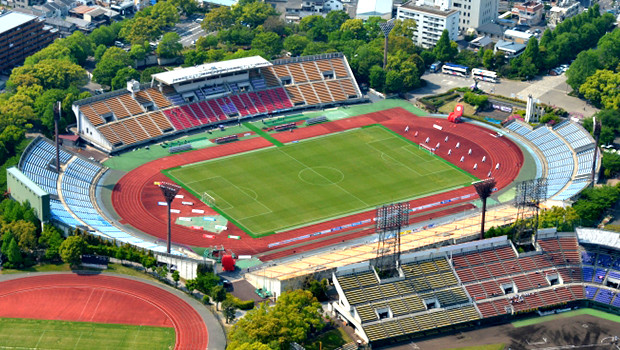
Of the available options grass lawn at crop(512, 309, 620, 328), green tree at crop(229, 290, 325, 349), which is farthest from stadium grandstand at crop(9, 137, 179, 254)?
grass lawn at crop(512, 309, 620, 328)

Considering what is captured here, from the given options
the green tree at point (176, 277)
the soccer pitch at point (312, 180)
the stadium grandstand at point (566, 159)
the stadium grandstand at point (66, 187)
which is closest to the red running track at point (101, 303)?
the green tree at point (176, 277)

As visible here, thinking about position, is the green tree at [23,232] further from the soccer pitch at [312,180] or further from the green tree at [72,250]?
the soccer pitch at [312,180]

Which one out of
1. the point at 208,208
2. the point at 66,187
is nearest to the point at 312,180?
the point at 208,208

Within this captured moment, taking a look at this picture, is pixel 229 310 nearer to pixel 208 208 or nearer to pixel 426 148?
pixel 208 208

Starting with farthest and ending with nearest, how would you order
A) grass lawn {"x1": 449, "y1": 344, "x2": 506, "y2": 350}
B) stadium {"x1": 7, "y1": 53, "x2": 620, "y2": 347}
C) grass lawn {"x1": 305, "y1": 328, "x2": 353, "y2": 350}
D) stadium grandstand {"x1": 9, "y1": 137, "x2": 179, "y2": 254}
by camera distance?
stadium grandstand {"x1": 9, "y1": 137, "x2": 179, "y2": 254} → stadium {"x1": 7, "y1": 53, "x2": 620, "y2": 347} → grass lawn {"x1": 449, "y1": 344, "x2": 506, "y2": 350} → grass lawn {"x1": 305, "y1": 328, "x2": 353, "y2": 350}

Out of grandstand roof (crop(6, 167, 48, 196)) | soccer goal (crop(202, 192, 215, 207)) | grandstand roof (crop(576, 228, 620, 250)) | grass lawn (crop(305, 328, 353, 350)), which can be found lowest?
soccer goal (crop(202, 192, 215, 207))

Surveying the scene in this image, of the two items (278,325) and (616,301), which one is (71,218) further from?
(616,301)

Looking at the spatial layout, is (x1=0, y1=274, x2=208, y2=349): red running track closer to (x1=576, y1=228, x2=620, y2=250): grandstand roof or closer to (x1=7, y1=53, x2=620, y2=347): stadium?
(x1=7, y1=53, x2=620, y2=347): stadium

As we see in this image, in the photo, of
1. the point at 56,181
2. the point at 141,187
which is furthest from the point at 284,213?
the point at 56,181

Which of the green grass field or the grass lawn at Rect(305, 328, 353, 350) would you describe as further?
the grass lawn at Rect(305, 328, 353, 350)
